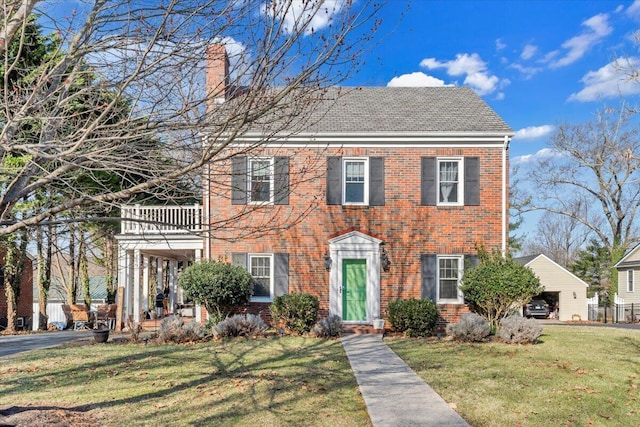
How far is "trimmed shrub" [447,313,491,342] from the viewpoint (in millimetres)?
11758

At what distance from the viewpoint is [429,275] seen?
14.4 m

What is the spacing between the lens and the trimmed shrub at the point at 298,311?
1311 cm

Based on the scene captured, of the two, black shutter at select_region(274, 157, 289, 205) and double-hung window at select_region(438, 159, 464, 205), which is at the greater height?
double-hung window at select_region(438, 159, 464, 205)

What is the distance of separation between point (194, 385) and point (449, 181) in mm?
9831

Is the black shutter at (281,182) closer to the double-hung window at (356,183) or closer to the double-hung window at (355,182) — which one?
the double-hung window at (356,183)

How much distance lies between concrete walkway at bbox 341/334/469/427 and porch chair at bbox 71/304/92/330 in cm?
1218

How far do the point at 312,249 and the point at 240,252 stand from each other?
2.11 meters

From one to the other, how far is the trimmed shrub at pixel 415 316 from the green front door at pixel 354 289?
134cm

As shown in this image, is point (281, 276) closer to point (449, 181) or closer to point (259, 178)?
point (449, 181)

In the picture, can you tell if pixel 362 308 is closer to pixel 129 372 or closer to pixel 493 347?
pixel 493 347

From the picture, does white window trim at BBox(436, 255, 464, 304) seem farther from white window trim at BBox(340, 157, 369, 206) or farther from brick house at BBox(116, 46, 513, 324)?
white window trim at BBox(340, 157, 369, 206)

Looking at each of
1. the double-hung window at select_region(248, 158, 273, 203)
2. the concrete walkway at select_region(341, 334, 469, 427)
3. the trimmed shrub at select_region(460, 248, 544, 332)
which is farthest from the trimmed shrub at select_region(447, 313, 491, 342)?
the double-hung window at select_region(248, 158, 273, 203)

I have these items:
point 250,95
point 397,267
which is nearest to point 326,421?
point 250,95

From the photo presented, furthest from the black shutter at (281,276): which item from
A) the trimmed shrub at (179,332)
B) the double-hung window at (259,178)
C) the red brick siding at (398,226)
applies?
the double-hung window at (259,178)
